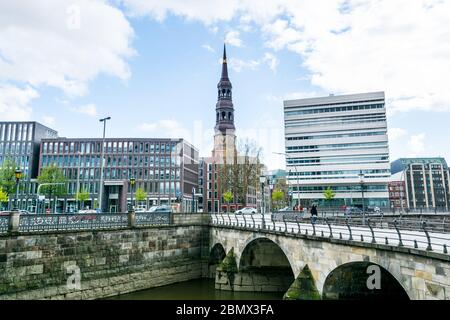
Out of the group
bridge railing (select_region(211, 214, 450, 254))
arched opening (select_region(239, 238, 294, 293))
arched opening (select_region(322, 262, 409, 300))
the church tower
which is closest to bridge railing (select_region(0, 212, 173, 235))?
bridge railing (select_region(211, 214, 450, 254))

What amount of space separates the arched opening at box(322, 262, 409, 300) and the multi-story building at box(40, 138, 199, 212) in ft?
200

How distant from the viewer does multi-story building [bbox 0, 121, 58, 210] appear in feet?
260

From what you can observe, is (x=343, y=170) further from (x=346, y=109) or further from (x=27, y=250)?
(x=27, y=250)

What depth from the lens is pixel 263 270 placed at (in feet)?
81.2

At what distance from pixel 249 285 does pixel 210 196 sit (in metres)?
67.9

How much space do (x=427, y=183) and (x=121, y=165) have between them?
113m

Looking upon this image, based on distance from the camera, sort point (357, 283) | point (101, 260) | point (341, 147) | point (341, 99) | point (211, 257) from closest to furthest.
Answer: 1. point (357, 283)
2. point (101, 260)
3. point (211, 257)
4. point (341, 147)
5. point (341, 99)

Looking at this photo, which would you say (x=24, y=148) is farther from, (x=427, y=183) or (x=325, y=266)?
(x=427, y=183)

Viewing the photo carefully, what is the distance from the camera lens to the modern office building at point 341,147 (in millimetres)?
75375

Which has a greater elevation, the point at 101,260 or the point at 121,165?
the point at 121,165

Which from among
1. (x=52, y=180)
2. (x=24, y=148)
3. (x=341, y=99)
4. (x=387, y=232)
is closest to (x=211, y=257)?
(x=387, y=232)
